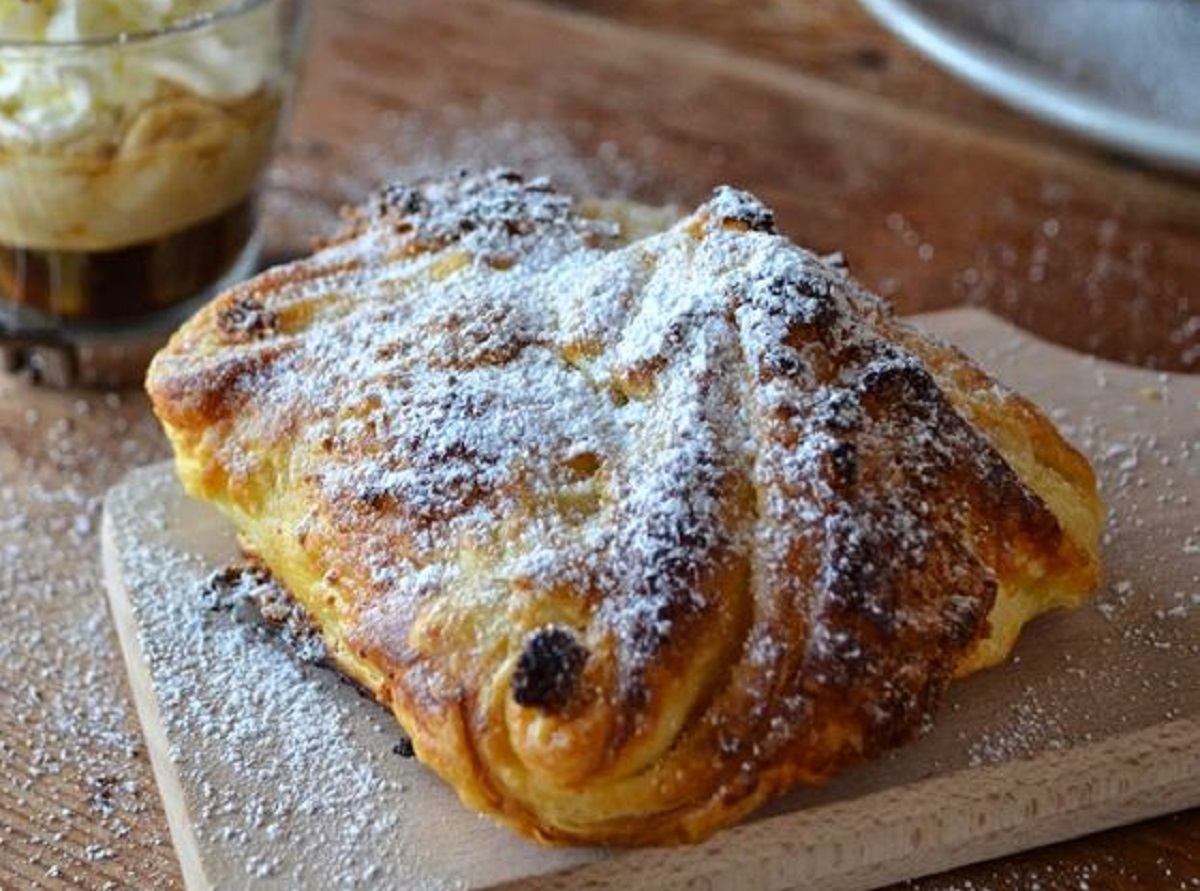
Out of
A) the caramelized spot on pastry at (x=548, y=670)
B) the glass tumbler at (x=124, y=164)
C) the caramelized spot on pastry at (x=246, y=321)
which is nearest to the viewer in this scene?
the caramelized spot on pastry at (x=548, y=670)

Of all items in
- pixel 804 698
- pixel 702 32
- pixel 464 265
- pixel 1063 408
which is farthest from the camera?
pixel 702 32

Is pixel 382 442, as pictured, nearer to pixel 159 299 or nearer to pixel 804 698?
pixel 804 698

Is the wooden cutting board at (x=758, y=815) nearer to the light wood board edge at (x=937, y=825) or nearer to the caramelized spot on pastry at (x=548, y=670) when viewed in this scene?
the light wood board edge at (x=937, y=825)

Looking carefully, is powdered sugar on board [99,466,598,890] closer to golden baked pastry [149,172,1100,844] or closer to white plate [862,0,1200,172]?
golden baked pastry [149,172,1100,844]

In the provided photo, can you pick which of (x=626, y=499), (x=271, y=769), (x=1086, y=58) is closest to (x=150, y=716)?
(x=271, y=769)

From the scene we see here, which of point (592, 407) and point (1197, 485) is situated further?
point (1197, 485)

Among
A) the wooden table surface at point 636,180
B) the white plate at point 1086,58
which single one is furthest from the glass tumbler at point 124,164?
the white plate at point 1086,58

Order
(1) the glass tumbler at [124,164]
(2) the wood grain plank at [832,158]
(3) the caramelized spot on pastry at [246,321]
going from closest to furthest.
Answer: (3) the caramelized spot on pastry at [246,321]
(1) the glass tumbler at [124,164]
(2) the wood grain plank at [832,158]

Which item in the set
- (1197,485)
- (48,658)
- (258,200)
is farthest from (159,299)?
(1197,485)

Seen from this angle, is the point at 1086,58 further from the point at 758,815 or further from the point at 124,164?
the point at 758,815
